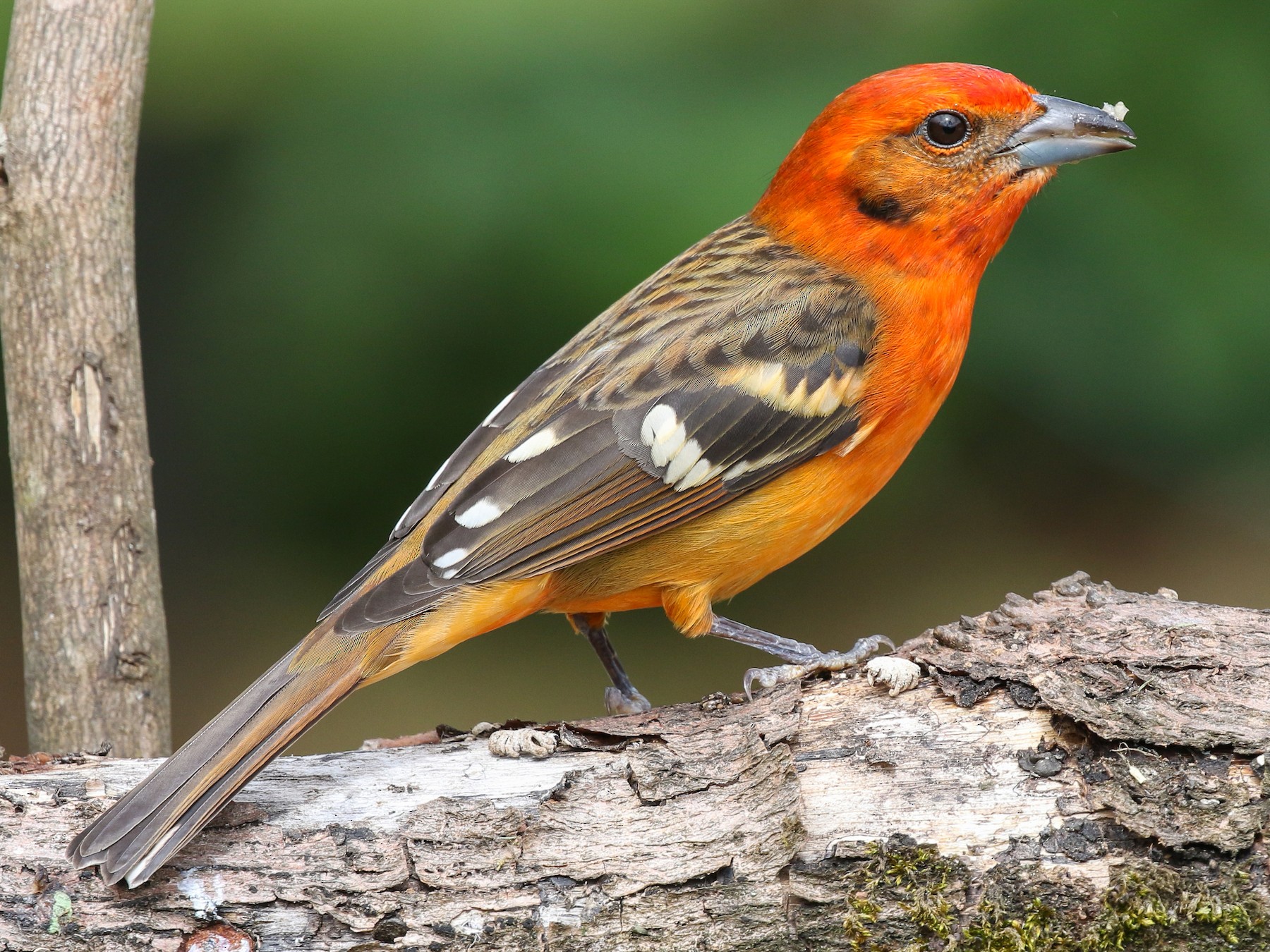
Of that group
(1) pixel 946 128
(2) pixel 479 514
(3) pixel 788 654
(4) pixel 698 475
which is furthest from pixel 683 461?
(1) pixel 946 128

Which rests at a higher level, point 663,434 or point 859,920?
point 663,434

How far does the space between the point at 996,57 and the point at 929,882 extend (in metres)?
3.80

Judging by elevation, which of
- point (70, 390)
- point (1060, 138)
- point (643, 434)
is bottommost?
point (643, 434)

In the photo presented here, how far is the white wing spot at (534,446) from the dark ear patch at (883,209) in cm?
126

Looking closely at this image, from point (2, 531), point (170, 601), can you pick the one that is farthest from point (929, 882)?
point (2, 531)

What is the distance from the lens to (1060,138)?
3.97 metres

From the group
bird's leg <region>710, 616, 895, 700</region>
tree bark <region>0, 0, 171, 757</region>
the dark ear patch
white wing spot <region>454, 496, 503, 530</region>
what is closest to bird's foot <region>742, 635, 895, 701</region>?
bird's leg <region>710, 616, 895, 700</region>

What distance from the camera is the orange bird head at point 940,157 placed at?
13.0 feet

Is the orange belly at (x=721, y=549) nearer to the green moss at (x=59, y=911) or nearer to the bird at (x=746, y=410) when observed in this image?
the bird at (x=746, y=410)

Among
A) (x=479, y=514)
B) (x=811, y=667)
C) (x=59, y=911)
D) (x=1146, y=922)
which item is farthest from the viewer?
(x=479, y=514)

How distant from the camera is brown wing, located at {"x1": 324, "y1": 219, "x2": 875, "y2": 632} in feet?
11.8

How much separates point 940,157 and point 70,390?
2758mm

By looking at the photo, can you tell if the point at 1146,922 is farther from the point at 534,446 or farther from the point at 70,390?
the point at 70,390

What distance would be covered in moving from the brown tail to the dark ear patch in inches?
81.9
